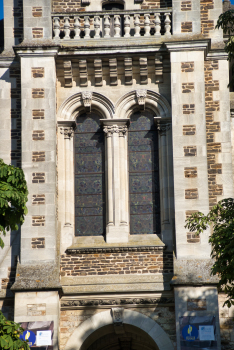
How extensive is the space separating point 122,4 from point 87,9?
1.00 m

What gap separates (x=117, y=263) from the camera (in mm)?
17984

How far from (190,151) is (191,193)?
3.42ft

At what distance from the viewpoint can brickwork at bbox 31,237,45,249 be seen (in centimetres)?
1758

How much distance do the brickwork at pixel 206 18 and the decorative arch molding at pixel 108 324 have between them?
7.43m

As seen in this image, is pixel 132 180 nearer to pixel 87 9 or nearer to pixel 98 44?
pixel 98 44

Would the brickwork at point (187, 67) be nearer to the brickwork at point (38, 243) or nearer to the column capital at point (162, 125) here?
the column capital at point (162, 125)

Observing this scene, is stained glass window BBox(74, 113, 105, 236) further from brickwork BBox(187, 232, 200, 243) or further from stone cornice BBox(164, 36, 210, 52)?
stone cornice BBox(164, 36, 210, 52)

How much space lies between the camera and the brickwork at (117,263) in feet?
58.6

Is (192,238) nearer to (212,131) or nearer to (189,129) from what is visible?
(189,129)

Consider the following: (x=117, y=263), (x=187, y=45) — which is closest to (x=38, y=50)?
(x=187, y=45)

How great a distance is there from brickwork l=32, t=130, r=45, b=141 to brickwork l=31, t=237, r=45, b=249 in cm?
245

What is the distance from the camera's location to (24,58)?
1891 centimetres

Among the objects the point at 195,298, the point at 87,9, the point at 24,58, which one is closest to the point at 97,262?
the point at 195,298

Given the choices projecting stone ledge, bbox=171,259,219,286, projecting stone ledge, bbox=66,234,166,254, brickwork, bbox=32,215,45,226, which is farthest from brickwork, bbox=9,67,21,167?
projecting stone ledge, bbox=171,259,219,286
